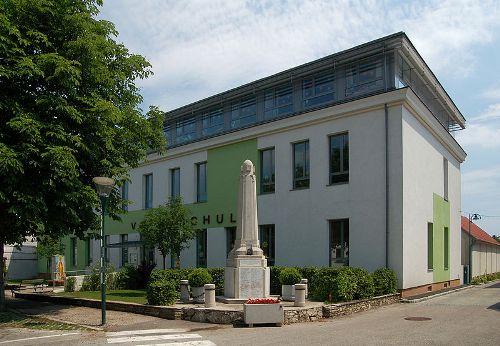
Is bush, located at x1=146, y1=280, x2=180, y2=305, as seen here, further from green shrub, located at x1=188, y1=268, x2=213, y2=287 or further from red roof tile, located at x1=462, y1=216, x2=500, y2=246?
red roof tile, located at x1=462, y1=216, x2=500, y2=246

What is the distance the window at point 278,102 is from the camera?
25484 mm

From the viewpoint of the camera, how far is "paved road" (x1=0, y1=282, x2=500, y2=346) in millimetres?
11893

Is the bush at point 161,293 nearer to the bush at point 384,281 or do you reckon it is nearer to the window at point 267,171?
the bush at point 384,281

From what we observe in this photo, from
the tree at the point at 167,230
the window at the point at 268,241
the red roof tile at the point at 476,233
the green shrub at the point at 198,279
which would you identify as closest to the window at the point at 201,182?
the tree at the point at 167,230

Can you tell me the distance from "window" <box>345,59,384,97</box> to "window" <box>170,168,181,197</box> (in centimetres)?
1324

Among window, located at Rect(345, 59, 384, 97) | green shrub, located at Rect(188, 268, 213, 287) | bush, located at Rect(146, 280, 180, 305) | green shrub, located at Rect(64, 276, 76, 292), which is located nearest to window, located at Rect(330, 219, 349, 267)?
window, located at Rect(345, 59, 384, 97)

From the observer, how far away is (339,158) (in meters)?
23.1

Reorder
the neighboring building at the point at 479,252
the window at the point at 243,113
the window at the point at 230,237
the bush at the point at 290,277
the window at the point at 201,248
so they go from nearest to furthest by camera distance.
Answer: the bush at the point at 290,277 < the window at the point at 243,113 < the window at the point at 230,237 < the window at the point at 201,248 < the neighboring building at the point at 479,252

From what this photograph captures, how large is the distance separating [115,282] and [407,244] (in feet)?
46.0

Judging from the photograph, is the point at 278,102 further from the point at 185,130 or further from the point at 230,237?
the point at 185,130

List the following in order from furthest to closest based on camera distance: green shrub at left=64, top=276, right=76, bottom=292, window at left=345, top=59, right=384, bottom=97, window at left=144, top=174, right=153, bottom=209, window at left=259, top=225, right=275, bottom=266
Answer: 1. window at left=144, top=174, right=153, bottom=209
2. green shrub at left=64, top=276, right=76, bottom=292
3. window at left=259, top=225, right=275, bottom=266
4. window at left=345, top=59, right=384, bottom=97

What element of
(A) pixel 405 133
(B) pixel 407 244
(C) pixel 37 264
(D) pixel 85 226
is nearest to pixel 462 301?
(B) pixel 407 244

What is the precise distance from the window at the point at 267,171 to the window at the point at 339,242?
418cm

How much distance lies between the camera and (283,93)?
2577 centimetres
